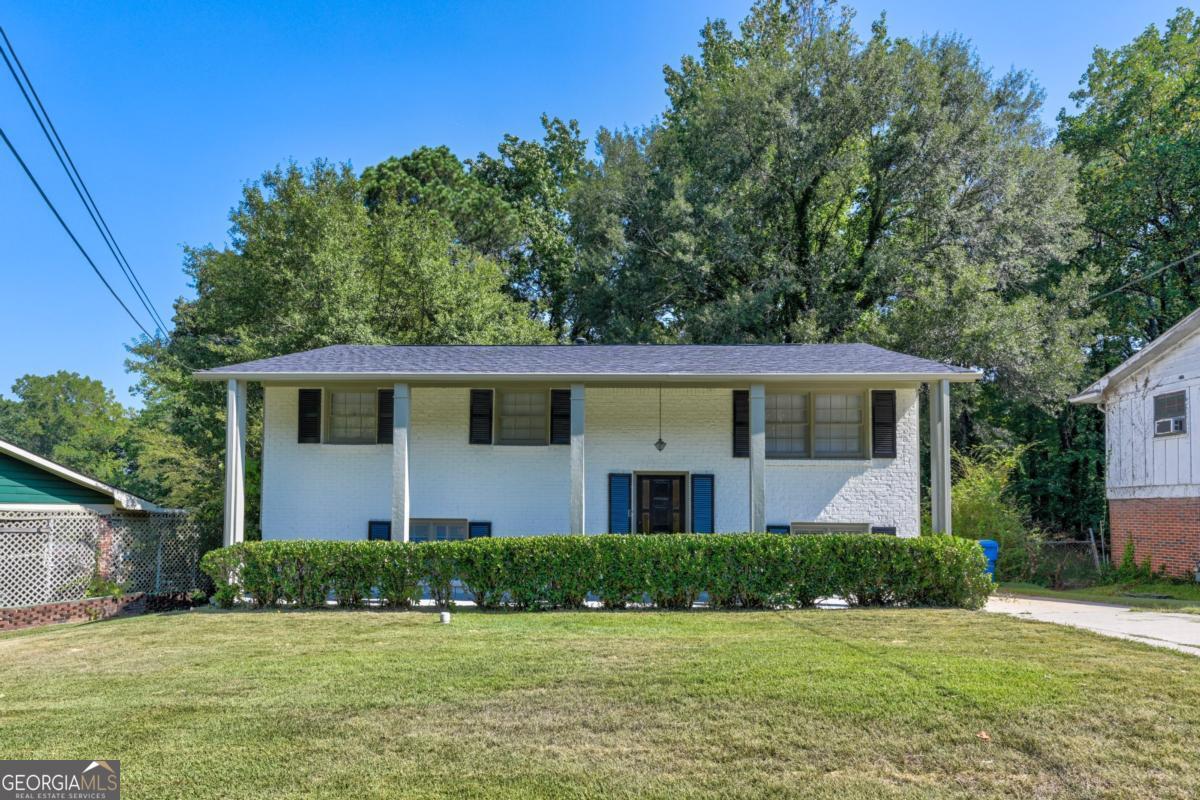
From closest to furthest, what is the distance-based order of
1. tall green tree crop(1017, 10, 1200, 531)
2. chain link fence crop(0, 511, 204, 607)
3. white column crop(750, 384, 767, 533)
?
chain link fence crop(0, 511, 204, 607) < white column crop(750, 384, 767, 533) < tall green tree crop(1017, 10, 1200, 531)

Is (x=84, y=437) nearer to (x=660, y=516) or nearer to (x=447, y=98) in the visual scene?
(x=447, y=98)

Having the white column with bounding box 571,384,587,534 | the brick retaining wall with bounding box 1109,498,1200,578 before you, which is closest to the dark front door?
the white column with bounding box 571,384,587,534

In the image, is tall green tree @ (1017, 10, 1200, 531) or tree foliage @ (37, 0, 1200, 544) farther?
tall green tree @ (1017, 10, 1200, 531)

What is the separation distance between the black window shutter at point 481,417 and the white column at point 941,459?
7278 millimetres

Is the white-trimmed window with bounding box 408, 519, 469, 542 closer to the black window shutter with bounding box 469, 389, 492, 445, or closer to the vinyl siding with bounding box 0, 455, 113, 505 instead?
the black window shutter with bounding box 469, 389, 492, 445

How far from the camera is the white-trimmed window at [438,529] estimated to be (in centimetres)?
1496

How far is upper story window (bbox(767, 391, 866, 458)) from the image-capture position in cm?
1481

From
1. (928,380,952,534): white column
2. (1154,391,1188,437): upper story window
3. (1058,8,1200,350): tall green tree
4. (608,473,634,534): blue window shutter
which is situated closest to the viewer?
(928,380,952,534): white column

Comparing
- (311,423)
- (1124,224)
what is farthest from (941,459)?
(1124,224)

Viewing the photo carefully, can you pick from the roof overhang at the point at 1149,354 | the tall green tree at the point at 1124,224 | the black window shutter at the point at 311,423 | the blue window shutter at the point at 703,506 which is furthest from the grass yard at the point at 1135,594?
the black window shutter at the point at 311,423

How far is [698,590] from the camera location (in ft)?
37.7

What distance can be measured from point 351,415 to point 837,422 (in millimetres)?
8500

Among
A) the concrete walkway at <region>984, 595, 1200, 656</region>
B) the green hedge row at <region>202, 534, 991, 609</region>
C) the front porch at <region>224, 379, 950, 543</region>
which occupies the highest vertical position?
the front porch at <region>224, 379, 950, 543</region>

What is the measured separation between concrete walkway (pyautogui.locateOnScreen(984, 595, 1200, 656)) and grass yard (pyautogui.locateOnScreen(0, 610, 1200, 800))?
77cm
